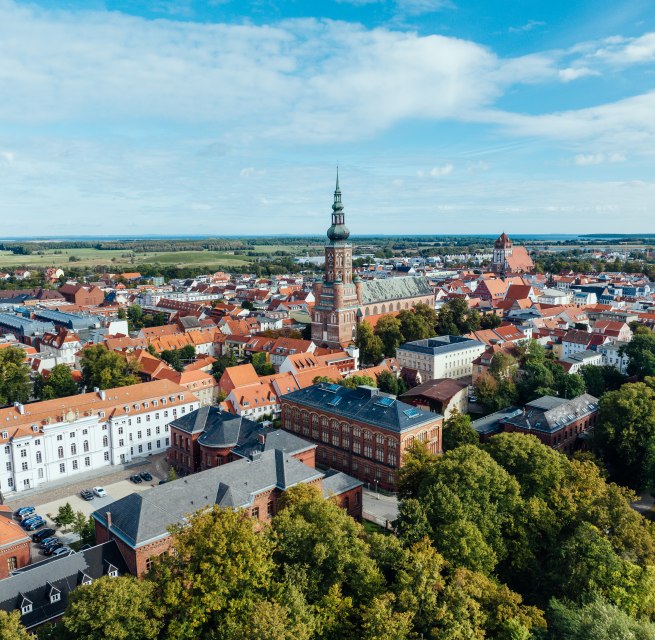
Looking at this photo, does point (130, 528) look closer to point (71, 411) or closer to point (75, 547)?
point (75, 547)

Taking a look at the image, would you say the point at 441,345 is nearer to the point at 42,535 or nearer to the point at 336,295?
the point at 336,295

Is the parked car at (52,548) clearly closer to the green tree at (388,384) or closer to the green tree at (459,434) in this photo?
the green tree at (459,434)

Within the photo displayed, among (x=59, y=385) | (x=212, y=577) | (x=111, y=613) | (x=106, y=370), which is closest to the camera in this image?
(x=111, y=613)

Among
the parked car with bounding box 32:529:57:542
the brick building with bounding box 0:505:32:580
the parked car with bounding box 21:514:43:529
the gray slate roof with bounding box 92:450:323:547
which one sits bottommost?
the parked car with bounding box 32:529:57:542

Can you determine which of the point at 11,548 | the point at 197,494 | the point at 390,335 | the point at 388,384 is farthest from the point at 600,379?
the point at 11,548

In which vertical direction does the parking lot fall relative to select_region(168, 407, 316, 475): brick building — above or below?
below

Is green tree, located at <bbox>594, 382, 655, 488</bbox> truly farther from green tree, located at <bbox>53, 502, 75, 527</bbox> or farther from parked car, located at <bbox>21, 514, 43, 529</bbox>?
parked car, located at <bbox>21, 514, 43, 529</bbox>

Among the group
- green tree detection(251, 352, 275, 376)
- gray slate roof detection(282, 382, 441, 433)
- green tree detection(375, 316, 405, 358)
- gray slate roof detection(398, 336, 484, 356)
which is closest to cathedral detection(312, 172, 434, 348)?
green tree detection(375, 316, 405, 358)

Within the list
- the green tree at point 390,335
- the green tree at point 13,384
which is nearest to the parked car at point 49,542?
the green tree at point 13,384
